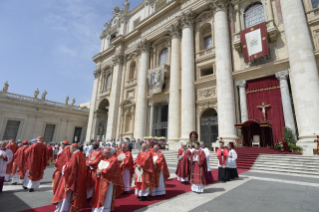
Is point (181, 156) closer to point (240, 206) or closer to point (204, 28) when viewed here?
point (240, 206)

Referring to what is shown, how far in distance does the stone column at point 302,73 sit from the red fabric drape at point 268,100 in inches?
41.4

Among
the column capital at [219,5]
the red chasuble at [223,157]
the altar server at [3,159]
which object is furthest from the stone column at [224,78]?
the altar server at [3,159]

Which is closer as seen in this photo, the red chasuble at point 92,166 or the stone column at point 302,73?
the red chasuble at point 92,166

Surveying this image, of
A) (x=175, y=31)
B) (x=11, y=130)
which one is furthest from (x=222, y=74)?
(x=11, y=130)

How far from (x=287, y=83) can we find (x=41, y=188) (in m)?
15.2

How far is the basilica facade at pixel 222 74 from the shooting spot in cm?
1173

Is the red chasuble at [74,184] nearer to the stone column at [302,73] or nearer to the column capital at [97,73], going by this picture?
the stone column at [302,73]

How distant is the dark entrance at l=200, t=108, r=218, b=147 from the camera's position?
51.8 feet

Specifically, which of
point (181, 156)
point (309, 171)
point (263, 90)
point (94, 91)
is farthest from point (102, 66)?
point (309, 171)

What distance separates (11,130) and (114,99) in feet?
47.8

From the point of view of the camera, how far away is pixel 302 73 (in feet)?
36.1

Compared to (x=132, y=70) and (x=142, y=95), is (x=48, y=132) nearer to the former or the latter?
(x=132, y=70)

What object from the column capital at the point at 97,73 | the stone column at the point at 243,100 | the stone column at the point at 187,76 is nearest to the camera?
the stone column at the point at 243,100

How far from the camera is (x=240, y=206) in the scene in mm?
3967
